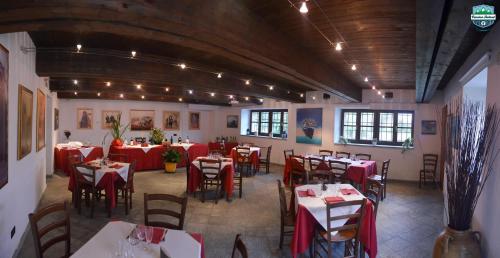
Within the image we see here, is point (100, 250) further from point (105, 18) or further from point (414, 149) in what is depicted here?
point (414, 149)

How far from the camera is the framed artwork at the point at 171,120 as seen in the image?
12.2 metres

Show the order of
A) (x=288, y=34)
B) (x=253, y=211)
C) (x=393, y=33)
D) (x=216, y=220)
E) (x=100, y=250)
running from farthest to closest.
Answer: (x=253, y=211), (x=216, y=220), (x=288, y=34), (x=393, y=33), (x=100, y=250)

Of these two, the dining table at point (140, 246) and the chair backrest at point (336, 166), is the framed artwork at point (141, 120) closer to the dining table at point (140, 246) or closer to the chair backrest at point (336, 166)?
the chair backrest at point (336, 166)

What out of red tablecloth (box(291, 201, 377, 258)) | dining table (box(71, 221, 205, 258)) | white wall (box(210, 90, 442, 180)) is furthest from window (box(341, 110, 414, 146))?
dining table (box(71, 221, 205, 258))

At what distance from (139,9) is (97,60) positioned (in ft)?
11.2

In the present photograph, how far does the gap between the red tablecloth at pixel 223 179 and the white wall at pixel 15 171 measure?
2735 millimetres

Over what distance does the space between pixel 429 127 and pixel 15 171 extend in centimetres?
937

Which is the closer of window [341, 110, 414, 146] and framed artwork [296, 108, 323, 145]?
window [341, 110, 414, 146]

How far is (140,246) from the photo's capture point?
6.91 feet

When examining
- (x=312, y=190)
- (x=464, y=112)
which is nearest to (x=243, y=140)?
(x=312, y=190)

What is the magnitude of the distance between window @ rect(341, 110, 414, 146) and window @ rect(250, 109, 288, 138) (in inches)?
94.5

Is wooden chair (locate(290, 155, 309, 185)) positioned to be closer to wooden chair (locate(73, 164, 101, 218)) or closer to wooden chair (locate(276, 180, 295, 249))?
wooden chair (locate(276, 180, 295, 249))

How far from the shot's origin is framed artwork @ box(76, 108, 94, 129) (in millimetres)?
10453

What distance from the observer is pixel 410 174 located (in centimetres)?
821
